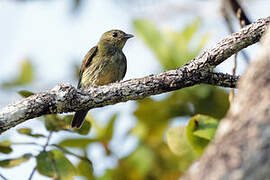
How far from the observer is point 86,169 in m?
4.29

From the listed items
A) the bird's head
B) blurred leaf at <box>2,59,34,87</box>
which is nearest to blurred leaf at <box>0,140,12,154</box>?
blurred leaf at <box>2,59,34,87</box>

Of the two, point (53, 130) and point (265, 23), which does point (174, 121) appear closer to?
point (53, 130)

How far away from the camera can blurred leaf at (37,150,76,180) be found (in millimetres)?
3764

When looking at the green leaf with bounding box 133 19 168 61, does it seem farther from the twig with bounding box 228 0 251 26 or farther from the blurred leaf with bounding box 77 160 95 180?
the blurred leaf with bounding box 77 160 95 180

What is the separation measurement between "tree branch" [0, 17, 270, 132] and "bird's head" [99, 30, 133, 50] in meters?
3.34

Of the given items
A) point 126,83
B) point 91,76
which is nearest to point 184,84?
point 126,83

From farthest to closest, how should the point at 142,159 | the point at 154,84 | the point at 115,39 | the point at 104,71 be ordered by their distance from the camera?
the point at 115,39, the point at 104,71, the point at 142,159, the point at 154,84

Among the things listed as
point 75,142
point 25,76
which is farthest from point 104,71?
point 75,142

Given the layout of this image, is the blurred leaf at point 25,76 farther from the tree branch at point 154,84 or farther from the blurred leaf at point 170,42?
the tree branch at point 154,84

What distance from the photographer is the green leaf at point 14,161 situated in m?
3.92

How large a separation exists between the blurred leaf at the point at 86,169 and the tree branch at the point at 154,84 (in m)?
0.85

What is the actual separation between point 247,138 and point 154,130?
337 cm

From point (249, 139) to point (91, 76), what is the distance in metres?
4.52

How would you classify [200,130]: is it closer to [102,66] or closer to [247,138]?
[247,138]
